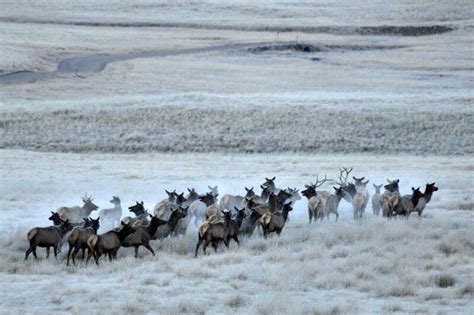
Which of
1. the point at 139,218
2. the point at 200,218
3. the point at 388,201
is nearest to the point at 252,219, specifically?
the point at 200,218

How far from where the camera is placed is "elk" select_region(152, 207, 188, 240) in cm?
1922

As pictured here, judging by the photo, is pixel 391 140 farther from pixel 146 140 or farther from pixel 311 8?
pixel 311 8

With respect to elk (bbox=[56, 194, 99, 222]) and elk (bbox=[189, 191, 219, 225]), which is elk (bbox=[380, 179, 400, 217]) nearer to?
elk (bbox=[189, 191, 219, 225])

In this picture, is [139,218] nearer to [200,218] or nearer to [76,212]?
[76,212]

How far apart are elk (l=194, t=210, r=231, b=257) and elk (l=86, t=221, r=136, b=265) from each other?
1367 millimetres

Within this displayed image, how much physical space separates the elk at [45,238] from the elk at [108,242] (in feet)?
2.63

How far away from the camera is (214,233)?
18.2 meters

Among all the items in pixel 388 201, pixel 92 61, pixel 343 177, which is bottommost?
pixel 388 201

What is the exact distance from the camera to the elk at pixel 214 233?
59.2 ft

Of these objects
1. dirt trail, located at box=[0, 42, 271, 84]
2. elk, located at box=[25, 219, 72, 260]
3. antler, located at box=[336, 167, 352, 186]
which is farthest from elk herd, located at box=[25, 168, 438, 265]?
dirt trail, located at box=[0, 42, 271, 84]

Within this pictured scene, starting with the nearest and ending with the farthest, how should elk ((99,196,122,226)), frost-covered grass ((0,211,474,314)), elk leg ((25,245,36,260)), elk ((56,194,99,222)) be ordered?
frost-covered grass ((0,211,474,314))
elk leg ((25,245,36,260))
elk ((56,194,99,222))
elk ((99,196,122,226))

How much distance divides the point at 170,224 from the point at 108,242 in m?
2.43

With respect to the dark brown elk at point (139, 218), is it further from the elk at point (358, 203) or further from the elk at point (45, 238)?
the elk at point (358, 203)

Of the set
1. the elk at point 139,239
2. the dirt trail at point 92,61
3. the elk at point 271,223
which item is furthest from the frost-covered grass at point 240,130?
the elk at point 139,239
